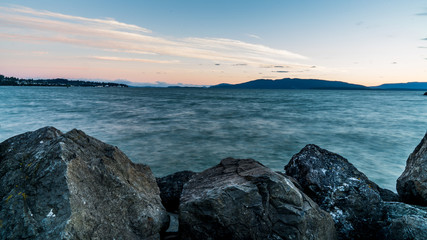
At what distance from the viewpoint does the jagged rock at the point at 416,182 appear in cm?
487

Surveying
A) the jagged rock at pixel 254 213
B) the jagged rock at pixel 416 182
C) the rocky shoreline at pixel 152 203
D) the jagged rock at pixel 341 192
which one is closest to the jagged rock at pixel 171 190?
the rocky shoreline at pixel 152 203

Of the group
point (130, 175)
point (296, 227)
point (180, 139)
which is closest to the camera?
point (296, 227)

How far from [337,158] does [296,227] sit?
2.38m

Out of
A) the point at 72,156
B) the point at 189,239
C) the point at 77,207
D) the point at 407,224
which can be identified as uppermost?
the point at 72,156

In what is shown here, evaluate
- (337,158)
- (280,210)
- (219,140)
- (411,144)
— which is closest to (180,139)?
(219,140)

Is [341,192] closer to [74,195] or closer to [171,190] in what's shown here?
[171,190]

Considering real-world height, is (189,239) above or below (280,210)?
below

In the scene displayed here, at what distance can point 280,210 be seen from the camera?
3.58 meters

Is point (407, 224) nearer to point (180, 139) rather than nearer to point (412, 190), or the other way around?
point (412, 190)

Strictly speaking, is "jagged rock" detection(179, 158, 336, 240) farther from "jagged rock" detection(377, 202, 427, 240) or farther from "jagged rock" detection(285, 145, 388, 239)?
"jagged rock" detection(377, 202, 427, 240)

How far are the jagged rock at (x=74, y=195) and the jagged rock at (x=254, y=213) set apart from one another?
67cm

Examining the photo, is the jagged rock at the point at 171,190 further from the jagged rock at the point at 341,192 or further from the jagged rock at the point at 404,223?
the jagged rock at the point at 404,223

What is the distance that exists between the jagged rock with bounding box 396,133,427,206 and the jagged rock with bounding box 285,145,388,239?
2.75ft

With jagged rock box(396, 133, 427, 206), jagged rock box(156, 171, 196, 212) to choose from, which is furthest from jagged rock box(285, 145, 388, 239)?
jagged rock box(156, 171, 196, 212)
